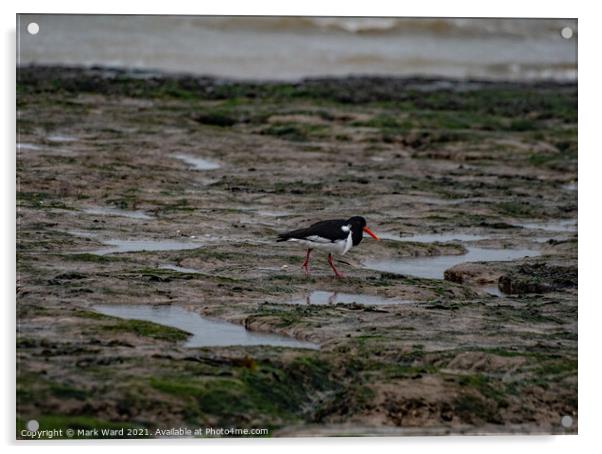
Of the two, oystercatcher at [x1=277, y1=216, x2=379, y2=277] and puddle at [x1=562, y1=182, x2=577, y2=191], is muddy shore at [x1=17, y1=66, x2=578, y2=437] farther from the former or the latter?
oystercatcher at [x1=277, y1=216, x2=379, y2=277]

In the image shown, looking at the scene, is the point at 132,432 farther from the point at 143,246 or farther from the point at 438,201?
the point at 438,201

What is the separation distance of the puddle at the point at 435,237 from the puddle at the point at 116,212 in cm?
291

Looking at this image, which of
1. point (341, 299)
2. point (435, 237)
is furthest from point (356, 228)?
point (435, 237)

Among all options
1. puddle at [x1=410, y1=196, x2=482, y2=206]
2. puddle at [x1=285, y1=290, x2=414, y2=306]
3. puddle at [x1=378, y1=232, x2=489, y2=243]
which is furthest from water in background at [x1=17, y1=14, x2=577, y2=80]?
puddle at [x1=285, y1=290, x2=414, y2=306]

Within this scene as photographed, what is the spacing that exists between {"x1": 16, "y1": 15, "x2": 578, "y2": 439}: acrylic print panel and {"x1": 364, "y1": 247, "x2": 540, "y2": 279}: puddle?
62 millimetres

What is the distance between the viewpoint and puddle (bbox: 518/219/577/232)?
15672mm

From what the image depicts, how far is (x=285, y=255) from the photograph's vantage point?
13586mm

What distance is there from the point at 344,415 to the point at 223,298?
2736 mm

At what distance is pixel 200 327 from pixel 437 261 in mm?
4061

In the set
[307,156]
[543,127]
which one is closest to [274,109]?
[307,156]

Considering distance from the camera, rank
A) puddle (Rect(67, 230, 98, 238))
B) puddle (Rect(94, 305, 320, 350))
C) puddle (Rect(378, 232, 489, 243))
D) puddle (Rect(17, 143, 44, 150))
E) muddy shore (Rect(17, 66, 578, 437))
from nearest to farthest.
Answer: muddy shore (Rect(17, 66, 578, 437)) < puddle (Rect(94, 305, 320, 350)) < puddle (Rect(67, 230, 98, 238)) < puddle (Rect(378, 232, 489, 243)) < puddle (Rect(17, 143, 44, 150))

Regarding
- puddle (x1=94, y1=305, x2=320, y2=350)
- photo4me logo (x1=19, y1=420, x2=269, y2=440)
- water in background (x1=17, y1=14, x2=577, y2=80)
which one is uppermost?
water in background (x1=17, y1=14, x2=577, y2=80)

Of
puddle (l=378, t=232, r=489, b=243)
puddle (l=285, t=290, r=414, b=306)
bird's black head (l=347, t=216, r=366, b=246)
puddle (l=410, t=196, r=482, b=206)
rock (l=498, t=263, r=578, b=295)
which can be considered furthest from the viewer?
puddle (l=410, t=196, r=482, b=206)

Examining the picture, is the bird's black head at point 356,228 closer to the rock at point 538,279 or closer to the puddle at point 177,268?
the rock at point 538,279
